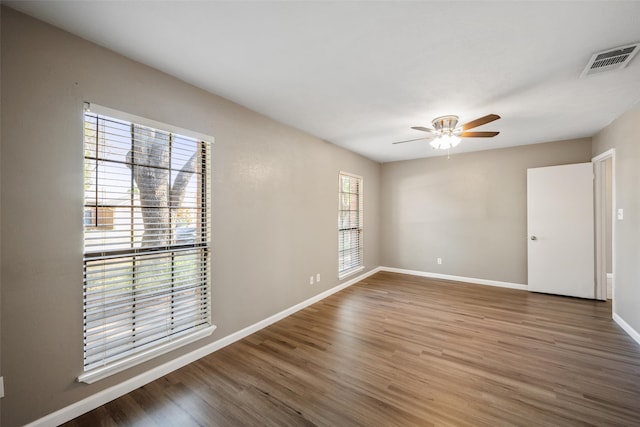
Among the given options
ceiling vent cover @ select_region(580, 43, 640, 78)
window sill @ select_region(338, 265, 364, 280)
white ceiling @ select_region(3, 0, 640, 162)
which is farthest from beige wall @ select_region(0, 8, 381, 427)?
ceiling vent cover @ select_region(580, 43, 640, 78)

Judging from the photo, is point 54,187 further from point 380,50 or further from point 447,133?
point 447,133

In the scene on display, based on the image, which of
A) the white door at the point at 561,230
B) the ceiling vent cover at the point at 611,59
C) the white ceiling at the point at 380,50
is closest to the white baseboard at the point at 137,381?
the white ceiling at the point at 380,50

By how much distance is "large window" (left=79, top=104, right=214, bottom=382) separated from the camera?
74.4 inches

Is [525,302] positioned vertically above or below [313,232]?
below

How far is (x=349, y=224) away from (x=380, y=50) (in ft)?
11.5

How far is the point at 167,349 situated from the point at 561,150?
20.3ft

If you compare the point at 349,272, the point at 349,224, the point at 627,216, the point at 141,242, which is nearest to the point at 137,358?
the point at 141,242

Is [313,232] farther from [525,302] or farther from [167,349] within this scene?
[525,302]

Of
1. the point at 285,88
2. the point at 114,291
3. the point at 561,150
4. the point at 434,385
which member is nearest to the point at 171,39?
the point at 285,88

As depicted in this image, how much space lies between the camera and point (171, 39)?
71.7 inches

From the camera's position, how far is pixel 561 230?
4.23 metres

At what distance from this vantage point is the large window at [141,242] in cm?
189

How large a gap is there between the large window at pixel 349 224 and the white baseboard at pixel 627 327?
11.6 feet

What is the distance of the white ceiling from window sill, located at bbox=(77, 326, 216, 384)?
2.35 meters
